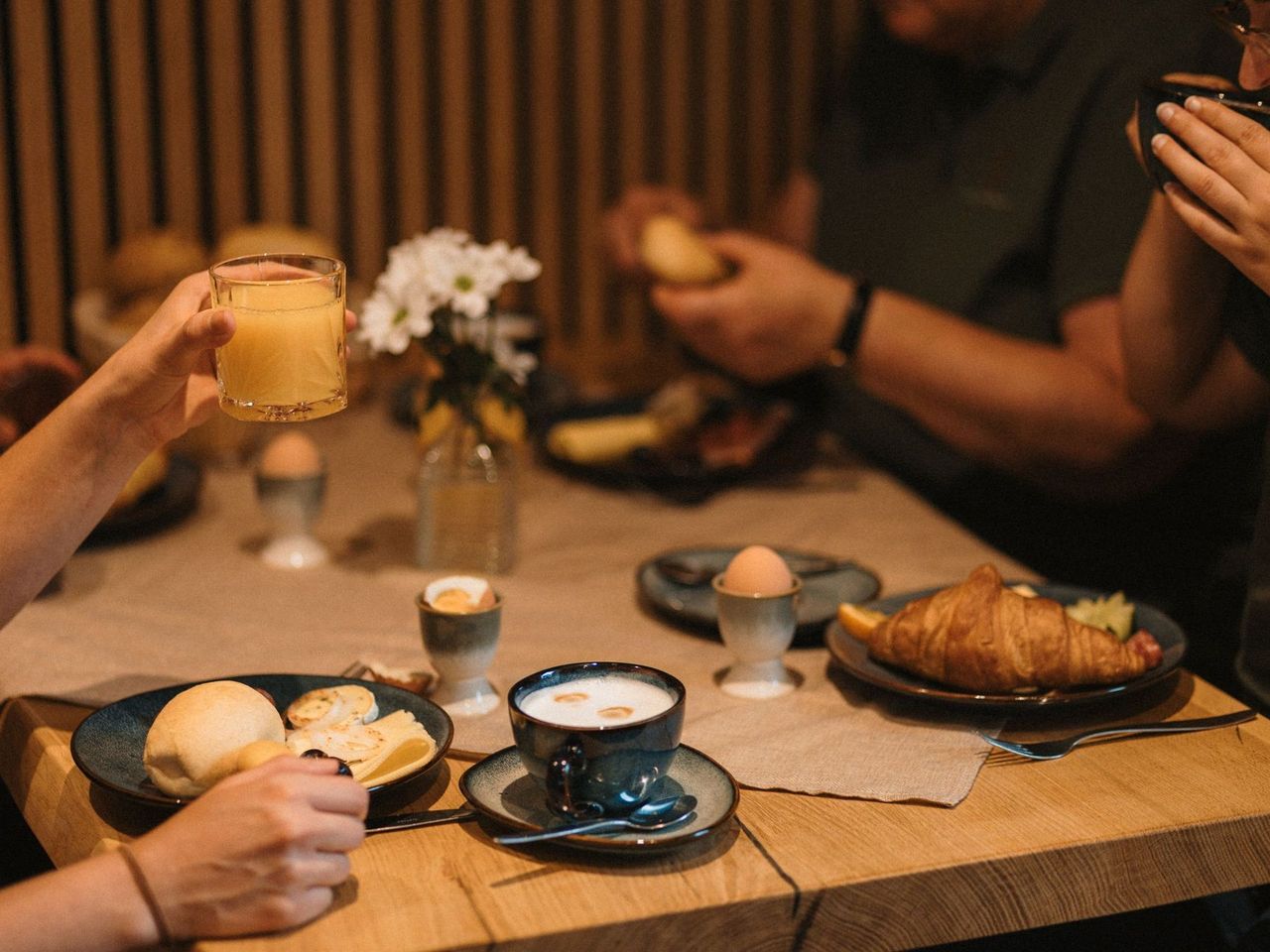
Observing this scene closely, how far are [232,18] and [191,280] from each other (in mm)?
1557

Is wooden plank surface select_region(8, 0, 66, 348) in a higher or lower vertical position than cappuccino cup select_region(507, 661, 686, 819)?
higher

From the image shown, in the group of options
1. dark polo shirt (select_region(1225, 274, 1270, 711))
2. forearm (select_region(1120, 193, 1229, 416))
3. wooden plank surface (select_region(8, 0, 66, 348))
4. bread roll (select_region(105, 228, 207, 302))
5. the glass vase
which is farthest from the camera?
wooden plank surface (select_region(8, 0, 66, 348))

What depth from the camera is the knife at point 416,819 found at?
1.11 meters

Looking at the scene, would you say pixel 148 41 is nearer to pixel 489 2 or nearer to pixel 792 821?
pixel 489 2

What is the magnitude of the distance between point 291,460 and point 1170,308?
1031mm

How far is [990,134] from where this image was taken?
2.32 m

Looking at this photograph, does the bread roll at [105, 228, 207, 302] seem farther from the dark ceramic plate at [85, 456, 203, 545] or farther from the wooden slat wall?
the dark ceramic plate at [85, 456, 203, 545]

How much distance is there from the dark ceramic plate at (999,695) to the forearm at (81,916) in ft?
2.15

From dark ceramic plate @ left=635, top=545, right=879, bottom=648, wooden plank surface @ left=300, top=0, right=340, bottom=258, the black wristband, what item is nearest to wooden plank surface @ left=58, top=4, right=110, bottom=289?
wooden plank surface @ left=300, top=0, right=340, bottom=258

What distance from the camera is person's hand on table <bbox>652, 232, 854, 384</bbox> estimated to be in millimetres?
2107

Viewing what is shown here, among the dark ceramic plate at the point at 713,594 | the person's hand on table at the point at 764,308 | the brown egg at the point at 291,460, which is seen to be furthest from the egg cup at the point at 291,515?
the person's hand on table at the point at 764,308

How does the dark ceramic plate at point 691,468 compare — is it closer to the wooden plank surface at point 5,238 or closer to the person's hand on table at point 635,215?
the person's hand on table at point 635,215

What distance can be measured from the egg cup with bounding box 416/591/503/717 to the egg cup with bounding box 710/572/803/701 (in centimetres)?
21

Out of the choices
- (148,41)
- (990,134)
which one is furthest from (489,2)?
(990,134)
